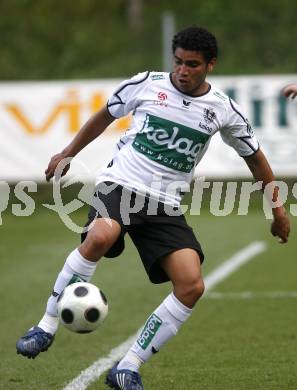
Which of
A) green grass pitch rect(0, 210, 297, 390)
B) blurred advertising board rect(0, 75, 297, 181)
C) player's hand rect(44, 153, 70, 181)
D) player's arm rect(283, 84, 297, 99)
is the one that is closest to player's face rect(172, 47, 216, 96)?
player's arm rect(283, 84, 297, 99)

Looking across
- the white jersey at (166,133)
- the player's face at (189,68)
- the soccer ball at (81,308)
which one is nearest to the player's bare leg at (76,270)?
the soccer ball at (81,308)

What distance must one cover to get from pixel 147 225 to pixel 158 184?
26cm

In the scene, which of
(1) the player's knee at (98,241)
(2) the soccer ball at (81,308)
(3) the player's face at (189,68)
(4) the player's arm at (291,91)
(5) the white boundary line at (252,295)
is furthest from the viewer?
(5) the white boundary line at (252,295)

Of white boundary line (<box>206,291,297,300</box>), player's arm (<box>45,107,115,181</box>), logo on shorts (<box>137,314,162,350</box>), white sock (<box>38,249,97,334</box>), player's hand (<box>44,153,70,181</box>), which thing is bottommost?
white boundary line (<box>206,291,297,300</box>)

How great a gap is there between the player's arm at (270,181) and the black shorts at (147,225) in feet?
2.00

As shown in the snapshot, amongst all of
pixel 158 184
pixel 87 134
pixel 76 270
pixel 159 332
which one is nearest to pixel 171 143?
pixel 158 184

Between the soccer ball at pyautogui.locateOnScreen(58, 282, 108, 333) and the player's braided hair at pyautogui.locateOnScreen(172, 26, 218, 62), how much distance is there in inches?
62.1

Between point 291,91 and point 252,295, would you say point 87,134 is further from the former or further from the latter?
point 252,295

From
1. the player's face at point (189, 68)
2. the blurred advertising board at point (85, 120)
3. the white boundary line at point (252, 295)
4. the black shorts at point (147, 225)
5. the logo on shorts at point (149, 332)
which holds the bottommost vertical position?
the blurred advertising board at point (85, 120)

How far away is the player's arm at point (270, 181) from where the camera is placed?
719 cm

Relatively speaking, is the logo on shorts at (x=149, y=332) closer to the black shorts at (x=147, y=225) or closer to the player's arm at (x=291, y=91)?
the black shorts at (x=147, y=225)

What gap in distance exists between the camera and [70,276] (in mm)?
6891

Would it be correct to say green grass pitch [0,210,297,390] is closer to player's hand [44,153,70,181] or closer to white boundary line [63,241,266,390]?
white boundary line [63,241,266,390]

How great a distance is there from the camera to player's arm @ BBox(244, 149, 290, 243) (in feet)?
23.6
